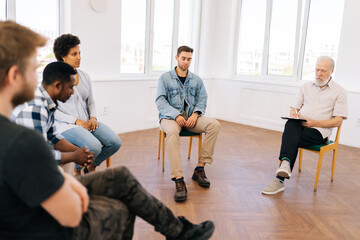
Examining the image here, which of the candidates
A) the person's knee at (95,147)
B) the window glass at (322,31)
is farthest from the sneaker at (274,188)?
the window glass at (322,31)

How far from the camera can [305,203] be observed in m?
2.95

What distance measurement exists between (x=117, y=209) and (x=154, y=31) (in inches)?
182

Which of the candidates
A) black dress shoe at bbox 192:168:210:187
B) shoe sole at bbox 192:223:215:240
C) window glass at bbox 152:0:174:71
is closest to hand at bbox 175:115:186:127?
black dress shoe at bbox 192:168:210:187

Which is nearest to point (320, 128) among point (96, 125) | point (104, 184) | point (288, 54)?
point (96, 125)

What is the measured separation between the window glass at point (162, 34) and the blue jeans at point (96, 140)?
3.05 metres

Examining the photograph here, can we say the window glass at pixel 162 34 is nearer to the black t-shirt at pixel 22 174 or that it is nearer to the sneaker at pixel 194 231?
the sneaker at pixel 194 231

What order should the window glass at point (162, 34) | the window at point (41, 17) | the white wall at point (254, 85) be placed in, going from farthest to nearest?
the window glass at point (162, 34) → the white wall at point (254, 85) → the window at point (41, 17)

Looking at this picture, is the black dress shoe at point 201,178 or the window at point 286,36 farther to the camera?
the window at point 286,36

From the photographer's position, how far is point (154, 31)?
5.67m

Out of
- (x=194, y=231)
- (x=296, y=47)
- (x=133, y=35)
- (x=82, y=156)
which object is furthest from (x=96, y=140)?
(x=296, y=47)

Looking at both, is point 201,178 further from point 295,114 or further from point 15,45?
point 15,45

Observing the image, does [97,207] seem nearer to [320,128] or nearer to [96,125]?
[96,125]

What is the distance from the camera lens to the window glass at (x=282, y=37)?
18.8 ft

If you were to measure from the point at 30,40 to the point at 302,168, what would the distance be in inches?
138
